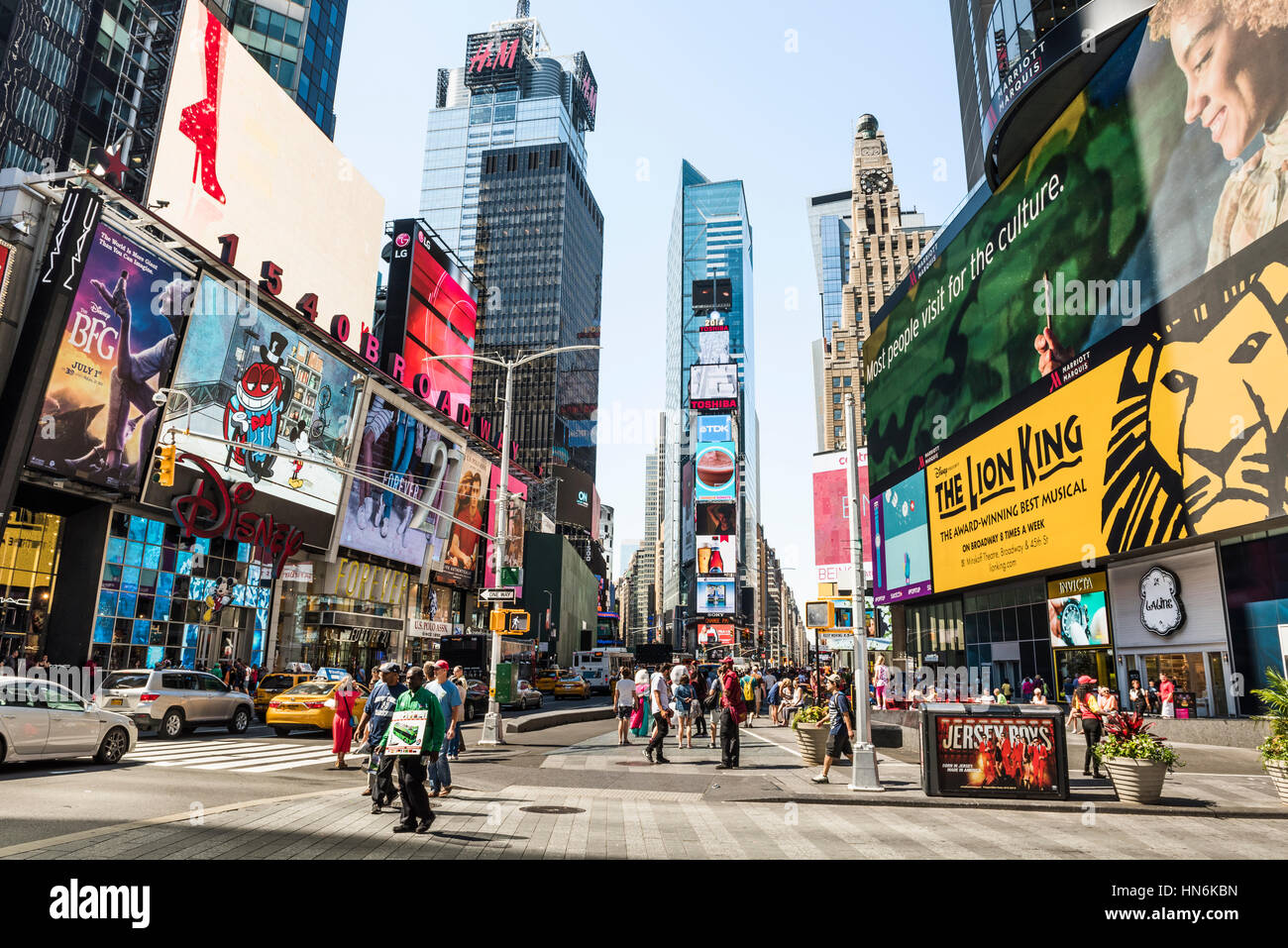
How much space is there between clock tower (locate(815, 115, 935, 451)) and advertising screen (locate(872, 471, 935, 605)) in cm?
5052

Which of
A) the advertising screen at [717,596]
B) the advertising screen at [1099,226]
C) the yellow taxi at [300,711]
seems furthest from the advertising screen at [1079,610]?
the advertising screen at [717,596]

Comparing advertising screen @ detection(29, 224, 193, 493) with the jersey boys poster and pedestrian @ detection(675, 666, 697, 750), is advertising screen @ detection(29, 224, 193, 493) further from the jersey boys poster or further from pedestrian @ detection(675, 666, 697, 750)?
the jersey boys poster

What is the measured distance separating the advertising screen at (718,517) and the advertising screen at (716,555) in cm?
104

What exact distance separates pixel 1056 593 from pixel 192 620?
126ft

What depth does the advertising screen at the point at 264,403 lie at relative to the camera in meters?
33.1

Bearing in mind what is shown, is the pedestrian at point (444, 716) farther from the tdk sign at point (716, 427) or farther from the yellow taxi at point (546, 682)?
the tdk sign at point (716, 427)

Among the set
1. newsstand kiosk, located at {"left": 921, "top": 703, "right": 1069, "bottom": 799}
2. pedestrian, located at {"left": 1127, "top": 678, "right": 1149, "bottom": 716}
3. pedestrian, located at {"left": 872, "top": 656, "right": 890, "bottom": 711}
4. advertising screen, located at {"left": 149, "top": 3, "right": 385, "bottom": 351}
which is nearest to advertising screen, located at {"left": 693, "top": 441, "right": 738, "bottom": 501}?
advertising screen, located at {"left": 149, "top": 3, "right": 385, "bottom": 351}

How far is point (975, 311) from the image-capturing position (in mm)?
38906

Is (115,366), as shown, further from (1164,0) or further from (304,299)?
(1164,0)

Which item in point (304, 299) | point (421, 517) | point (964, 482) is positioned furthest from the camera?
point (421, 517)

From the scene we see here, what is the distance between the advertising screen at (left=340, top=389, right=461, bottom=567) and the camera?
156 ft
